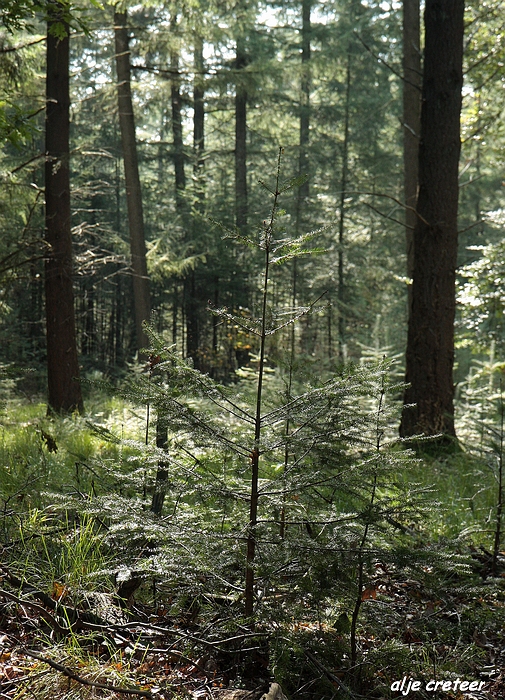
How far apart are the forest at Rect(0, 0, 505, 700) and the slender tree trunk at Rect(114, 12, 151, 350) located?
58 millimetres

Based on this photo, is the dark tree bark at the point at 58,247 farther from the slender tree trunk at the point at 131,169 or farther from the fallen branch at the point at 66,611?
the fallen branch at the point at 66,611

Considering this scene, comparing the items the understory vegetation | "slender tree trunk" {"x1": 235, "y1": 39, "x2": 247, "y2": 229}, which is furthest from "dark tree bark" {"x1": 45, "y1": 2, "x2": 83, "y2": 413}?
"slender tree trunk" {"x1": 235, "y1": 39, "x2": 247, "y2": 229}

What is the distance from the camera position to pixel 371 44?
1980 cm

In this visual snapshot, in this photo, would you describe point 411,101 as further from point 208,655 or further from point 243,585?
point 208,655

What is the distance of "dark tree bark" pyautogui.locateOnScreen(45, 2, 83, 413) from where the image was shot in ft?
29.7

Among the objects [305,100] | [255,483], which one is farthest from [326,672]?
[305,100]

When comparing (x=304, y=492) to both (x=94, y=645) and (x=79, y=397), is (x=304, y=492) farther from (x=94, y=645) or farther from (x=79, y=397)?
(x=79, y=397)

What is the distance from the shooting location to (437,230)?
7.50 metres

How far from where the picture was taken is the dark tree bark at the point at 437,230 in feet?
24.3

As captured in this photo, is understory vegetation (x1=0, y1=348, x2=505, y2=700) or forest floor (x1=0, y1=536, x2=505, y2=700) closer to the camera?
forest floor (x1=0, y1=536, x2=505, y2=700)

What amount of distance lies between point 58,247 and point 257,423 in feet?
23.8

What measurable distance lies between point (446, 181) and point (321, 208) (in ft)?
38.3

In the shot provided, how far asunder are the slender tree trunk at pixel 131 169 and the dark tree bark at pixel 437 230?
708cm

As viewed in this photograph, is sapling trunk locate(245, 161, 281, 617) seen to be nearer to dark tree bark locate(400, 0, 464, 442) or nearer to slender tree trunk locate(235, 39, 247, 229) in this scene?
dark tree bark locate(400, 0, 464, 442)
